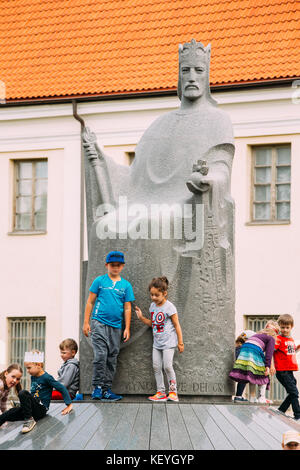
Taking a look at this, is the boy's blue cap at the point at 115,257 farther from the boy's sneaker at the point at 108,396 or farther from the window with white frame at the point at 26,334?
the window with white frame at the point at 26,334

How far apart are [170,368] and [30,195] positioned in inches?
559

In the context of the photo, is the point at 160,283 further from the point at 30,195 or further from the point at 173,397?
the point at 30,195

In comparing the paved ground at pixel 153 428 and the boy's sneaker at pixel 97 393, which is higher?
the boy's sneaker at pixel 97 393

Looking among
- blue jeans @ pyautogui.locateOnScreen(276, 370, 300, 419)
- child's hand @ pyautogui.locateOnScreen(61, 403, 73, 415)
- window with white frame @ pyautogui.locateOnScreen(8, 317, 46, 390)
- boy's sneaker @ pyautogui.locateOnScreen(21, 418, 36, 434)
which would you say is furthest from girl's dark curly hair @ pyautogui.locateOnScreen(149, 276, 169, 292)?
window with white frame @ pyautogui.locateOnScreen(8, 317, 46, 390)

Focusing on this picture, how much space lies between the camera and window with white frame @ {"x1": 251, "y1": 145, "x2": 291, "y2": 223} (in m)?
21.6

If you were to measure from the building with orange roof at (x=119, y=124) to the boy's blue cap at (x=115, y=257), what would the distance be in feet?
36.4

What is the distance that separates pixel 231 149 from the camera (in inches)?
432

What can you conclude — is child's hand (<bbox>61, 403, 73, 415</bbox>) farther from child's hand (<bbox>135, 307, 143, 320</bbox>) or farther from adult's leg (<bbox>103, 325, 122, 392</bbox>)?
child's hand (<bbox>135, 307, 143, 320</bbox>)

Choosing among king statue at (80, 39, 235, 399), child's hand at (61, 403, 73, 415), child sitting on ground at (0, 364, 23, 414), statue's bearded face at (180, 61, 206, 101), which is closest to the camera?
child's hand at (61, 403, 73, 415)

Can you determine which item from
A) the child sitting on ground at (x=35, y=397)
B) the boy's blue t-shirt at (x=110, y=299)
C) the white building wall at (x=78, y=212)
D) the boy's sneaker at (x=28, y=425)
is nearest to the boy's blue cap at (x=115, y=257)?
the boy's blue t-shirt at (x=110, y=299)

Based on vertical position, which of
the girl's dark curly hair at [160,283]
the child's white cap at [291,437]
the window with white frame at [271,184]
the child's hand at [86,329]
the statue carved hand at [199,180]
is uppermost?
the window with white frame at [271,184]

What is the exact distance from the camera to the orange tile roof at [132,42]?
2202 centimetres

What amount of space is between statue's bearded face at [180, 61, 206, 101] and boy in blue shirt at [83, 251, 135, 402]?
7.27 feet

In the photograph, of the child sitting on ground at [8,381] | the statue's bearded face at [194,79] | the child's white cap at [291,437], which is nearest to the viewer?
the child's white cap at [291,437]
